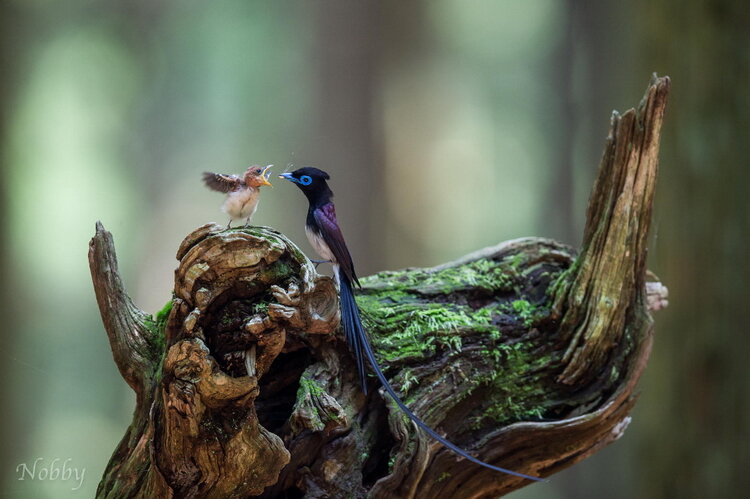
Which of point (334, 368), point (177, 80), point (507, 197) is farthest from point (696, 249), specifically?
point (177, 80)

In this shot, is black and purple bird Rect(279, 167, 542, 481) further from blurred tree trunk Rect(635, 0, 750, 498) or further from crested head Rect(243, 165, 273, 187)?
blurred tree trunk Rect(635, 0, 750, 498)

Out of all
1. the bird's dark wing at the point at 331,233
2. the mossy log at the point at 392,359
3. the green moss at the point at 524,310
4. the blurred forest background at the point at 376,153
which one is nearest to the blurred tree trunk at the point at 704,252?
the blurred forest background at the point at 376,153

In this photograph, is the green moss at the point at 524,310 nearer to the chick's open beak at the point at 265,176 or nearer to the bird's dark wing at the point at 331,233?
the bird's dark wing at the point at 331,233

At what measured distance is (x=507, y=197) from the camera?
3959 mm

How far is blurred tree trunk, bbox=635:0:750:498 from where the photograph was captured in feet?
10.4

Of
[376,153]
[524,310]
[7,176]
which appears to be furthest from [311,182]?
[376,153]

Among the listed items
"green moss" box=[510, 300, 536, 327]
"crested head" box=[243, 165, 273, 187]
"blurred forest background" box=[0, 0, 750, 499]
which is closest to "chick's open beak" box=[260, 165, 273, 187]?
"crested head" box=[243, 165, 273, 187]

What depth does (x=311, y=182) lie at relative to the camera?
1.86 m

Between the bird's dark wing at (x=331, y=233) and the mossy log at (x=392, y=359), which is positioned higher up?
the bird's dark wing at (x=331, y=233)

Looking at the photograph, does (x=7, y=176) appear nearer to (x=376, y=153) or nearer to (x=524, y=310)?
(x=376, y=153)

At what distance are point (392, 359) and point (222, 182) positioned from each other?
0.77 m

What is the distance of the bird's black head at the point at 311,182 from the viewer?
1.84 metres

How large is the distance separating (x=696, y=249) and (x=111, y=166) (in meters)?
2.77

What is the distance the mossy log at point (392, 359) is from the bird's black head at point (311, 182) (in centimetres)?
23
